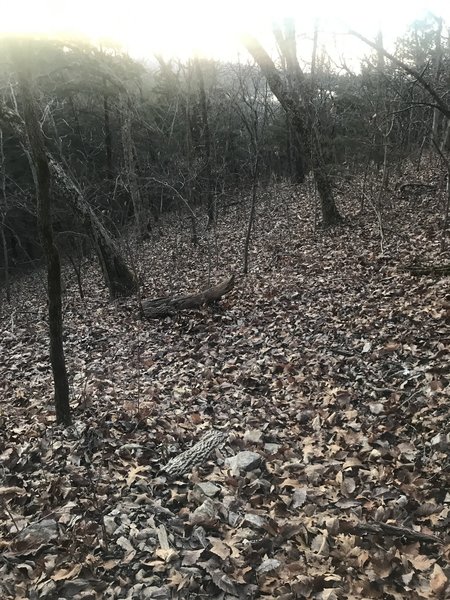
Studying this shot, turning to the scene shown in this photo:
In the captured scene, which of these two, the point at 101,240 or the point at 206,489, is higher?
the point at 101,240

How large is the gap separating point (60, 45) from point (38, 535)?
13.7 feet

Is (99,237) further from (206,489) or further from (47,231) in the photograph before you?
(206,489)

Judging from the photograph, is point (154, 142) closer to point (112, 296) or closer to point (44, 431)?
point (112, 296)

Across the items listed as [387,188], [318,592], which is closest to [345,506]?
[318,592]

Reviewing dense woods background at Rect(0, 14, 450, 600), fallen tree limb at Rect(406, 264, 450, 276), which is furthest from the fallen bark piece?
fallen tree limb at Rect(406, 264, 450, 276)

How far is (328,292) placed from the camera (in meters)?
8.50

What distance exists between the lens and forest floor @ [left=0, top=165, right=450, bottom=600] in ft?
9.99

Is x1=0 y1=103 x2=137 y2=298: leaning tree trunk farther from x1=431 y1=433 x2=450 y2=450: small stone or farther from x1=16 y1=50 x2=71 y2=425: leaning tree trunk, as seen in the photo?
x1=431 y1=433 x2=450 y2=450: small stone

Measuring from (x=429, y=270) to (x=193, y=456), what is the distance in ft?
18.2

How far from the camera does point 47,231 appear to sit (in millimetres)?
4324

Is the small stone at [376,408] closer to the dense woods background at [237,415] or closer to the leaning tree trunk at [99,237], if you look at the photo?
the dense woods background at [237,415]

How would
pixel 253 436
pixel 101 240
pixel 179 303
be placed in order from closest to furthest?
1. pixel 253 436
2. pixel 179 303
3. pixel 101 240

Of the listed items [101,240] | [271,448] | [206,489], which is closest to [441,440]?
[271,448]

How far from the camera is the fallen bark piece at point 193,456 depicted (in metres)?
4.21
